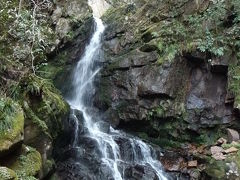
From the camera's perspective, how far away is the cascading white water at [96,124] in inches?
399

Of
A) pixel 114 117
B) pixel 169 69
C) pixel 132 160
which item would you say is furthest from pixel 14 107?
pixel 169 69

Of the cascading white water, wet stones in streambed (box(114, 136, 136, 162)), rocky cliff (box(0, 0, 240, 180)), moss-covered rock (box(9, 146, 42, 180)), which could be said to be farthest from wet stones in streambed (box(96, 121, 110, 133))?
moss-covered rock (box(9, 146, 42, 180))

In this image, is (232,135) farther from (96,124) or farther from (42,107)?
(42,107)

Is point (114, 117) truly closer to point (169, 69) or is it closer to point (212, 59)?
point (169, 69)

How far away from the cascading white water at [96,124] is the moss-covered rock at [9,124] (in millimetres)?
3436

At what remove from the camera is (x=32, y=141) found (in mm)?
7945

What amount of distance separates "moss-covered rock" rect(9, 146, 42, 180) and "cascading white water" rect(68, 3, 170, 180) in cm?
267

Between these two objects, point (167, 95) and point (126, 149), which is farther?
point (167, 95)

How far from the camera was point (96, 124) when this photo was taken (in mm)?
11828

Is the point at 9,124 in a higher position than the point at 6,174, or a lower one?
higher

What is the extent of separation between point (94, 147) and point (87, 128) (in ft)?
3.70

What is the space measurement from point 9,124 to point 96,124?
5.34 meters

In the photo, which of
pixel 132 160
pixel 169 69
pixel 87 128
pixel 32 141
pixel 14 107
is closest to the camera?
pixel 14 107

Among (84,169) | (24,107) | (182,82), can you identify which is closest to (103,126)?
(84,169)
